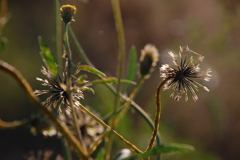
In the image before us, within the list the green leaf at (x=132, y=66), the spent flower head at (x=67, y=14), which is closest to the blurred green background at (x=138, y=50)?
the green leaf at (x=132, y=66)

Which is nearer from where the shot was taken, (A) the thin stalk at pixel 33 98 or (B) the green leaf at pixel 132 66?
(A) the thin stalk at pixel 33 98

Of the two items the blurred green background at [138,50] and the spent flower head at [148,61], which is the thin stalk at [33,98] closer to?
the spent flower head at [148,61]

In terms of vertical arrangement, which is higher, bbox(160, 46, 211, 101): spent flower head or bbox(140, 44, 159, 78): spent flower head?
bbox(140, 44, 159, 78): spent flower head

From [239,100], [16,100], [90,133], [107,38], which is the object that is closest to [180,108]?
[239,100]

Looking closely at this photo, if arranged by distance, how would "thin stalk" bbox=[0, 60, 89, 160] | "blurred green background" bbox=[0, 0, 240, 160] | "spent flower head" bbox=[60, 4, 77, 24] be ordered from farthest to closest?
"blurred green background" bbox=[0, 0, 240, 160] < "spent flower head" bbox=[60, 4, 77, 24] < "thin stalk" bbox=[0, 60, 89, 160]

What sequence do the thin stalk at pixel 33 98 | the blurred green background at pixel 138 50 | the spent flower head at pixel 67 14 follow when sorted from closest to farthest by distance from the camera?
the thin stalk at pixel 33 98 → the spent flower head at pixel 67 14 → the blurred green background at pixel 138 50

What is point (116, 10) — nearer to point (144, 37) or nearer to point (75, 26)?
point (144, 37)

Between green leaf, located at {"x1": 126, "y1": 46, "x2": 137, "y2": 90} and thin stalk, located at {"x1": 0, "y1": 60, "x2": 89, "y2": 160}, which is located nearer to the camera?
thin stalk, located at {"x1": 0, "y1": 60, "x2": 89, "y2": 160}

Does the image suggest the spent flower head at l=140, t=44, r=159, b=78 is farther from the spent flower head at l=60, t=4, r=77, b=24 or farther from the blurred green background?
the blurred green background

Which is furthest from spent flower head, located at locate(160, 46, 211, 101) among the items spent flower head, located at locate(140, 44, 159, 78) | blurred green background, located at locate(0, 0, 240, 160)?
blurred green background, located at locate(0, 0, 240, 160)
